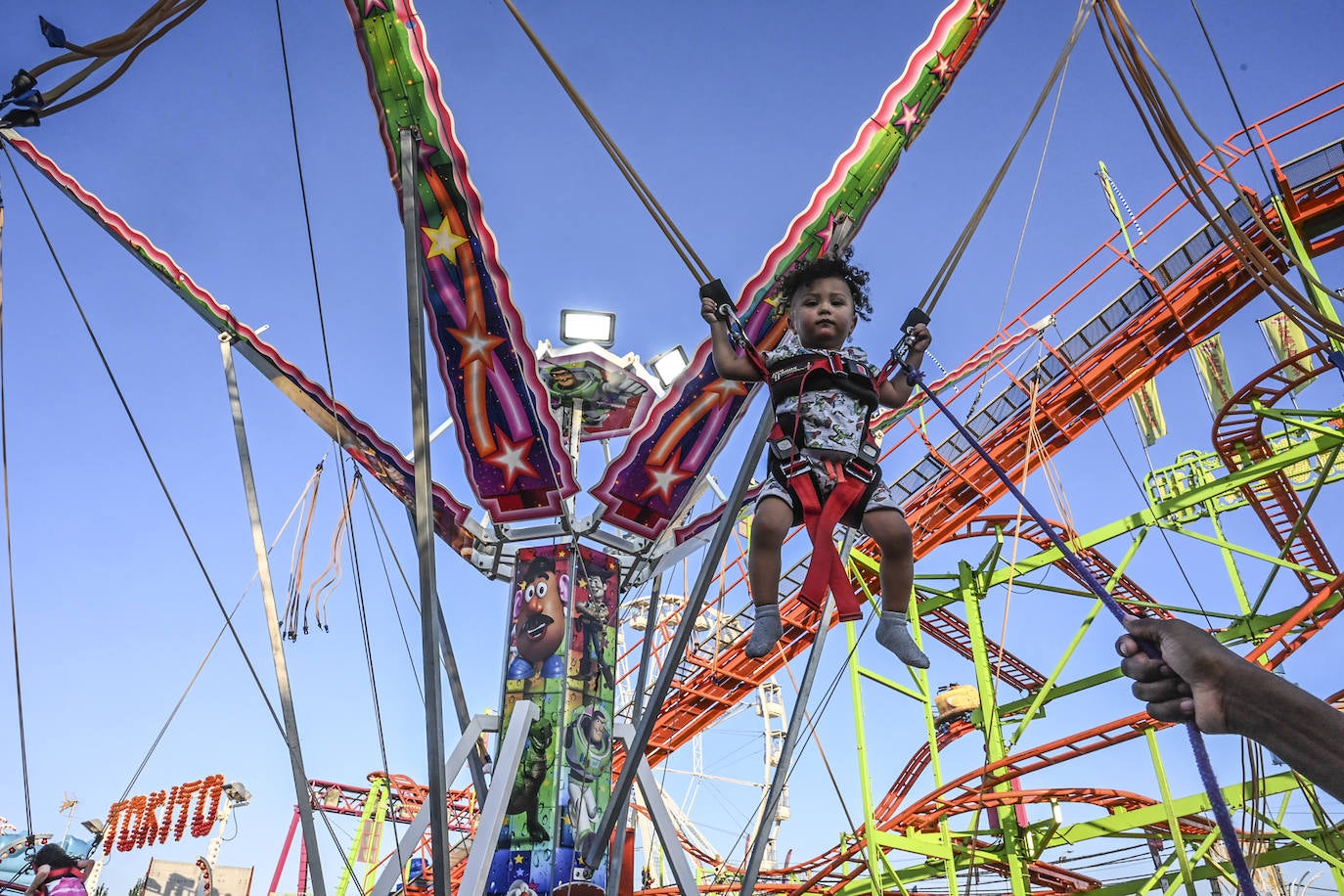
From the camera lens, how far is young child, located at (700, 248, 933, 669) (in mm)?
3189

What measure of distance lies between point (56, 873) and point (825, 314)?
583 cm

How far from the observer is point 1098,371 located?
436 inches

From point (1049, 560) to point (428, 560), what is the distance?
8.83 m

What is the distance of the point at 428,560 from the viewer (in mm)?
3660

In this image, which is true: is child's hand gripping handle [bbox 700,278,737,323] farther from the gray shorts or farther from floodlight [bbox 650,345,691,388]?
floodlight [bbox 650,345,691,388]

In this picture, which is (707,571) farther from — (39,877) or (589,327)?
(589,327)

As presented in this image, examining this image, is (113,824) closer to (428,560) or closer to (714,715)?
(714,715)

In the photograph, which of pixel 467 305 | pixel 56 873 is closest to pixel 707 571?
pixel 467 305

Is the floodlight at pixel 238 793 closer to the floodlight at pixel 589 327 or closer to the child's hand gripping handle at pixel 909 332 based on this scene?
the floodlight at pixel 589 327

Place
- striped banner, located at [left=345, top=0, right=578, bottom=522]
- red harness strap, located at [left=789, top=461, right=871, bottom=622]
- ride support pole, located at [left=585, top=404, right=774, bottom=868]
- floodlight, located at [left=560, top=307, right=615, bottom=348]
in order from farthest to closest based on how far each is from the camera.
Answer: floodlight, located at [left=560, top=307, right=615, bottom=348] → striped banner, located at [left=345, top=0, right=578, bottom=522] → ride support pole, located at [left=585, top=404, right=774, bottom=868] → red harness strap, located at [left=789, top=461, right=871, bottom=622]

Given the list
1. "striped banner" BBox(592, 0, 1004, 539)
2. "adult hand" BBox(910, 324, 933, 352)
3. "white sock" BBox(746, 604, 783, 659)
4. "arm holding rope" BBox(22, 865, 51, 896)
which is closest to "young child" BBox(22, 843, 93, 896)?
"arm holding rope" BBox(22, 865, 51, 896)

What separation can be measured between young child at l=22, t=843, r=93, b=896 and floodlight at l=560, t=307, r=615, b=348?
17.6ft

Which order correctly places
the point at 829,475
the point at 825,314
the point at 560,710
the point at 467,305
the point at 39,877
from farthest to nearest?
the point at 560,710, the point at 467,305, the point at 39,877, the point at 825,314, the point at 829,475

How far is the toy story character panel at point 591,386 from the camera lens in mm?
8148
